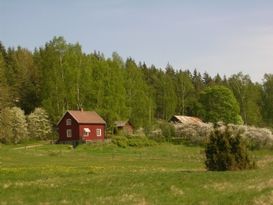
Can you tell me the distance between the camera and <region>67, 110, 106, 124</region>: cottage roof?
8312cm

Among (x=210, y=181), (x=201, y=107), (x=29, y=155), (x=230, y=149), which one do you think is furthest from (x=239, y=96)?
(x=210, y=181)

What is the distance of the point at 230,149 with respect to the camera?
34719 millimetres

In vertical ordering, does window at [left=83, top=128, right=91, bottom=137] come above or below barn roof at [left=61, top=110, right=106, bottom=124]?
below

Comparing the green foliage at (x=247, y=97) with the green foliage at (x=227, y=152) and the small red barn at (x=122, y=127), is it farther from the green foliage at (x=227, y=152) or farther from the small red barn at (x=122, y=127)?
the green foliage at (x=227, y=152)

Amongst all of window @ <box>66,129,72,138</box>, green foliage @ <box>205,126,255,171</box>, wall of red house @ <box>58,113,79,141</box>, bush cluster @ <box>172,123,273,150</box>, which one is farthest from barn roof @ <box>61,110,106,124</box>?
green foliage @ <box>205,126,255,171</box>

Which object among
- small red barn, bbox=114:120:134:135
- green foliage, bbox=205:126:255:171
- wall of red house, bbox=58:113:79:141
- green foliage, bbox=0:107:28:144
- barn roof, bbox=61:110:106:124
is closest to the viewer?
green foliage, bbox=205:126:255:171

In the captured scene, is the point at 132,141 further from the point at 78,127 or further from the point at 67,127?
the point at 67,127

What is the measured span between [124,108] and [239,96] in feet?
121

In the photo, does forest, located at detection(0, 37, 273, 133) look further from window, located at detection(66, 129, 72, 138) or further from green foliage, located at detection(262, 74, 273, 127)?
window, located at detection(66, 129, 72, 138)

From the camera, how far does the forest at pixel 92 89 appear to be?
9062 cm

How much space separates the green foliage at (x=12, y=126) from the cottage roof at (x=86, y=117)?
25.4ft

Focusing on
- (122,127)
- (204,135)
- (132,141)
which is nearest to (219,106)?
(204,135)

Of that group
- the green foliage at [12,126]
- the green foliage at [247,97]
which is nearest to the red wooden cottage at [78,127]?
the green foliage at [12,126]

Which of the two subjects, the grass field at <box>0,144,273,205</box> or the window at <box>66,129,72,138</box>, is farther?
the window at <box>66,129,72,138</box>
